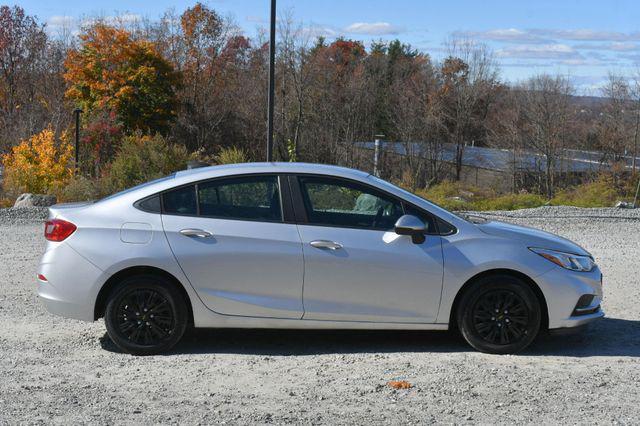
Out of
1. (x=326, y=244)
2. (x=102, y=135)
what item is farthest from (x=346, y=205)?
(x=102, y=135)

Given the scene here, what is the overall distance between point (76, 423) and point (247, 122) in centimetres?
3901

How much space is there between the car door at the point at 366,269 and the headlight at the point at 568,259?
884 millimetres

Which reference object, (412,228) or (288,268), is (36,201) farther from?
(412,228)

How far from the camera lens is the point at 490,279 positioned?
6746mm

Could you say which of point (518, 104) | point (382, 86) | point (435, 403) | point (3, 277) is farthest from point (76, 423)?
point (382, 86)

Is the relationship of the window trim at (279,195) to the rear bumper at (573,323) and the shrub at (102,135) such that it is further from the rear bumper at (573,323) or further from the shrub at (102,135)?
the shrub at (102,135)

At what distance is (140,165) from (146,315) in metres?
12.2

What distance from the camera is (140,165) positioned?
18.5m

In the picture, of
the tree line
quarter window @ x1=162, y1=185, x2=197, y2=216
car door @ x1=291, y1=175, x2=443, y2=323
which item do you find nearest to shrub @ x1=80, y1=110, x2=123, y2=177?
the tree line

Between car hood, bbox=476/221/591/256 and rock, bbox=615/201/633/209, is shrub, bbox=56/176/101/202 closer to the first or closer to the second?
rock, bbox=615/201/633/209

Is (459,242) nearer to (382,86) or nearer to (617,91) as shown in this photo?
(617,91)

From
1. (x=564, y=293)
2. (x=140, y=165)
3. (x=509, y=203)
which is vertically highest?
(x=140, y=165)

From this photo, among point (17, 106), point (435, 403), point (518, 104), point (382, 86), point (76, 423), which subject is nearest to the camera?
point (76, 423)

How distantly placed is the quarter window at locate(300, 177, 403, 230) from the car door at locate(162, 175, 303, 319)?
0.29 metres
